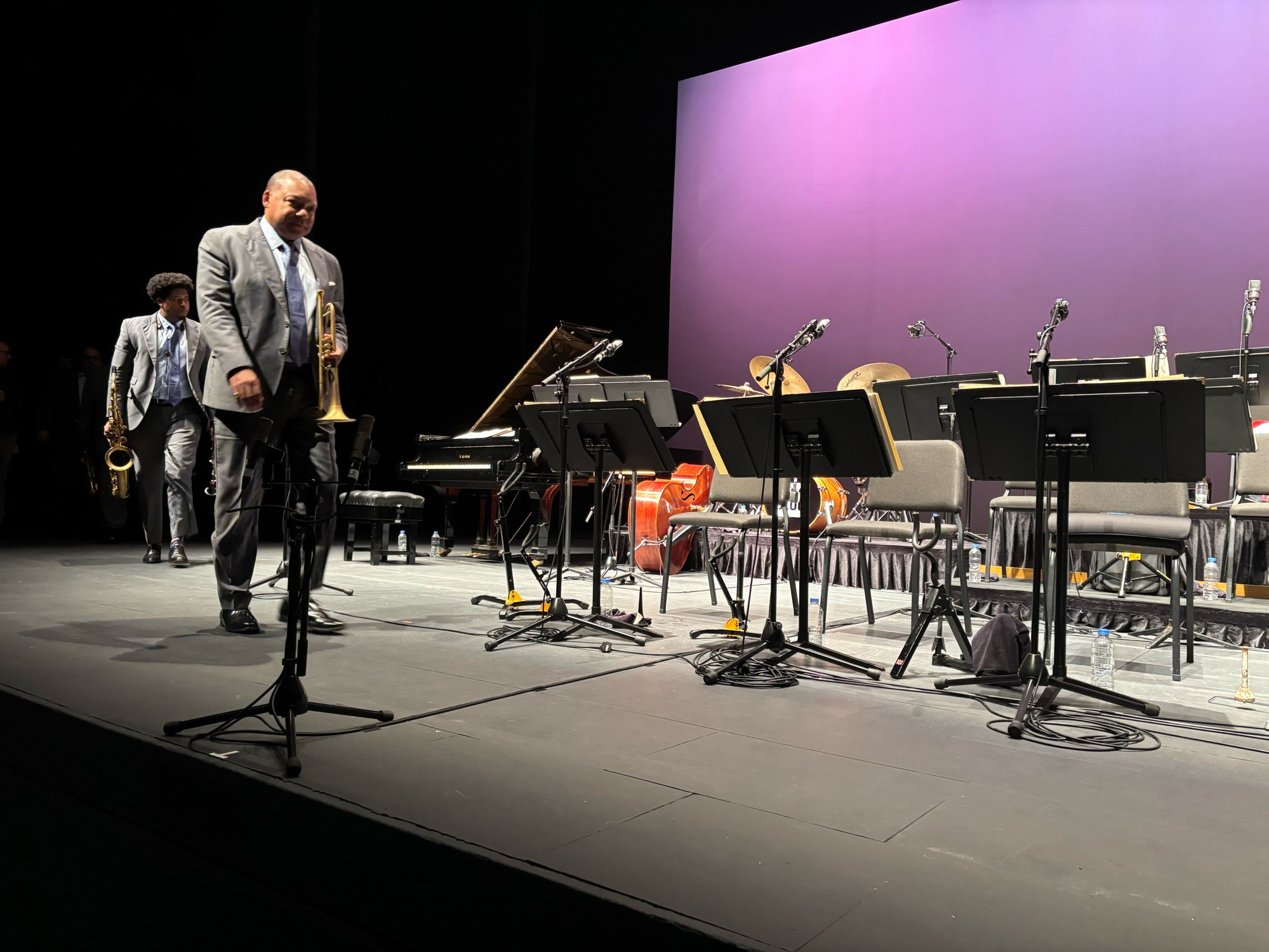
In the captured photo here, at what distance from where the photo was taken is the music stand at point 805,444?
3.06 metres

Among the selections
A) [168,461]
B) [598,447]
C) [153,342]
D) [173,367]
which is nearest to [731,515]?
[598,447]

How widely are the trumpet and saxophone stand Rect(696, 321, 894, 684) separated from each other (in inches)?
52.1

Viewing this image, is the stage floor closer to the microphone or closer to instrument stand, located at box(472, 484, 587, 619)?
instrument stand, located at box(472, 484, 587, 619)

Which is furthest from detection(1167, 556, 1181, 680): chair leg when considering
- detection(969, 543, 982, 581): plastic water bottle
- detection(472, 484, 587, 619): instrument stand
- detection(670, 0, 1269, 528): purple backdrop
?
detection(670, 0, 1269, 528): purple backdrop

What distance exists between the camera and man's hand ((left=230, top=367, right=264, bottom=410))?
3096 mm

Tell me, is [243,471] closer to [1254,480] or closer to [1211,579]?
[1254,480]

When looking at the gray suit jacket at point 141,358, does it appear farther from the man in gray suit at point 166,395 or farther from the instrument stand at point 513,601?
the instrument stand at point 513,601

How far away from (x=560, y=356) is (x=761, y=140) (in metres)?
3.47

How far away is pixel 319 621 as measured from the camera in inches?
145

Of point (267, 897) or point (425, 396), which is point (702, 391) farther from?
point (267, 897)

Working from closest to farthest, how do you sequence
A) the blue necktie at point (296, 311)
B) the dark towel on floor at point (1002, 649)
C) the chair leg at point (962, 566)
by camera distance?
the dark towel on floor at point (1002, 649)
the blue necktie at point (296, 311)
the chair leg at point (962, 566)

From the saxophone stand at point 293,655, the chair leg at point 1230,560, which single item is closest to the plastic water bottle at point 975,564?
the chair leg at point 1230,560

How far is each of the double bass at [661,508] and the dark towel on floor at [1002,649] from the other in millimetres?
3651

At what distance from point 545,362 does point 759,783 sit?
4941 millimetres
